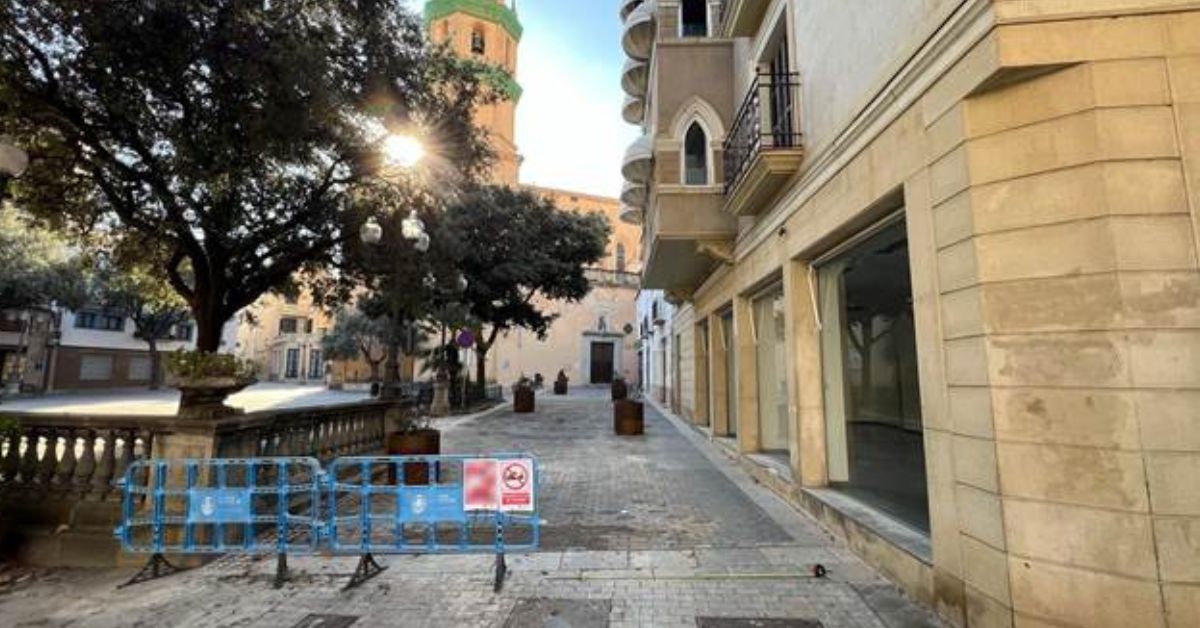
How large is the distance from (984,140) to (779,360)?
5.56 meters

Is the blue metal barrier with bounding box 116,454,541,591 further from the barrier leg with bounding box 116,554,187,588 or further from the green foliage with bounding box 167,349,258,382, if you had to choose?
the green foliage with bounding box 167,349,258,382

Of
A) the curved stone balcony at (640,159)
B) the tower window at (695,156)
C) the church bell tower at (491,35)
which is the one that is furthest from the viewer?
the church bell tower at (491,35)

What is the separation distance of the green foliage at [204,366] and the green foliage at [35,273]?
83.8 feet

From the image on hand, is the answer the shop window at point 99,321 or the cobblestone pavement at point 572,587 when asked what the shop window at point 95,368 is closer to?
the shop window at point 99,321

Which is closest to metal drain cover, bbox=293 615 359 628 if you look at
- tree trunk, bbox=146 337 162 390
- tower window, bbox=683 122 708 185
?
tower window, bbox=683 122 708 185

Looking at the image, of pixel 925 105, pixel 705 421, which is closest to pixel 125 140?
pixel 925 105

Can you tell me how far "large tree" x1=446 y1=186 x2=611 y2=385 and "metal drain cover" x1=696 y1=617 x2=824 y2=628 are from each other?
14640mm

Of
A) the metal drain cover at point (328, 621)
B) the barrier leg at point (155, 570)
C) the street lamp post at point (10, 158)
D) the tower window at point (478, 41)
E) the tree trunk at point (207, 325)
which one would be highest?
the tower window at point (478, 41)

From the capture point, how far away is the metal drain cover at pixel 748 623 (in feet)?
12.2

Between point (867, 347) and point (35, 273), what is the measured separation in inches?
1397

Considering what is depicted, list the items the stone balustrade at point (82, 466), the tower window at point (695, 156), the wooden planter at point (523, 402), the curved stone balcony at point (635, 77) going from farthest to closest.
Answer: the wooden planter at point (523, 402), the curved stone balcony at point (635, 77), the tower window at point (695, 156), the stone balustrade at point (82, 466)

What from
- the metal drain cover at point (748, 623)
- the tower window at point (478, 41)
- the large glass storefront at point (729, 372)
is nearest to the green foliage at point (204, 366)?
the metal drain cover at point (748, 623)

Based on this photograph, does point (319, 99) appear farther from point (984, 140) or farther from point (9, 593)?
point (984, 140)

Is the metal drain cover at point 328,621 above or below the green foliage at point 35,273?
below
